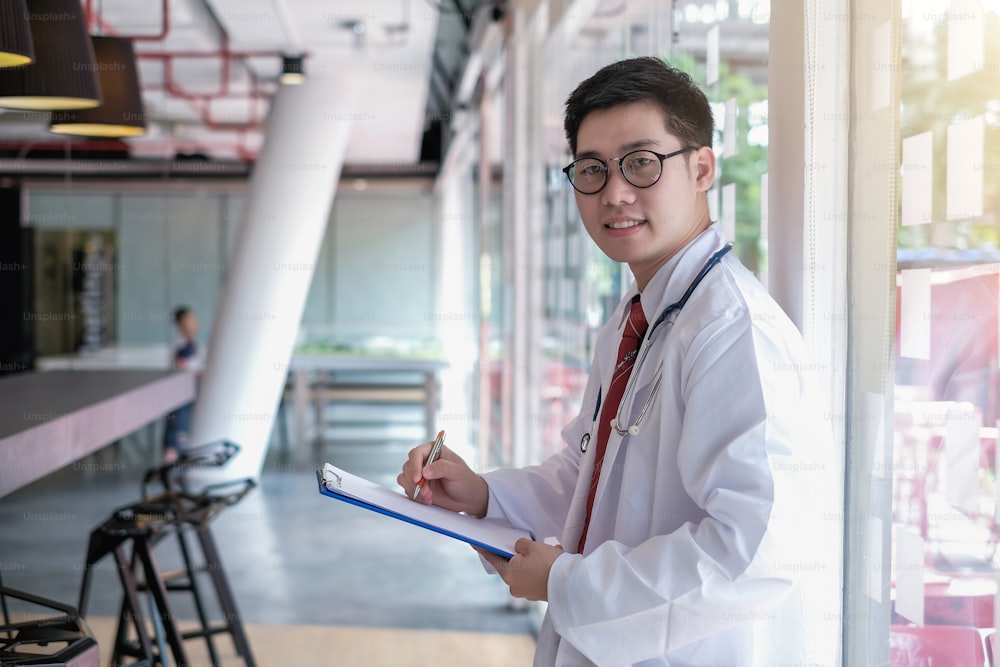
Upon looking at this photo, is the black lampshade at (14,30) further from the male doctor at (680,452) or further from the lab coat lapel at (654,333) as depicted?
the lab coat lapel at (654,333)

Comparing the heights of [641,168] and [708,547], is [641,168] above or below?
above

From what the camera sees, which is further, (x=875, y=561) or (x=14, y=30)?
(x=14, y=30)

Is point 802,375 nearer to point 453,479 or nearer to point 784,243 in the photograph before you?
point 784,243

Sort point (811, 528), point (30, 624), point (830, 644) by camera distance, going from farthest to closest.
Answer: point (30, 624)
point (830, 644)
point (811, 528)

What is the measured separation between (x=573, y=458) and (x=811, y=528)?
57cm

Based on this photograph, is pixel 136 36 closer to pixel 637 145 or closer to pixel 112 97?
pixel 112 97

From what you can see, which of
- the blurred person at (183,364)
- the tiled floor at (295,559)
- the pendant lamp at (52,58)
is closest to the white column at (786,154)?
the pendant lamp at (52,58)

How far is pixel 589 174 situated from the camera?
148cm

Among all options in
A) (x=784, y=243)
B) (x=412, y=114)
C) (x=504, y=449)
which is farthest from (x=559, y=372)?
(x=412, y=114)

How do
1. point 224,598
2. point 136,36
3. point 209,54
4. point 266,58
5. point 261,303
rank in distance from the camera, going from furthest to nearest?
point 266,58 → point 209,54 → point 261,303 → point 136,36 → point 224,598

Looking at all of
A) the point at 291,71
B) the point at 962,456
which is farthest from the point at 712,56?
the point at 291,71

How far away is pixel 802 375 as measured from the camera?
1.33m

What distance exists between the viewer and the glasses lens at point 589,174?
1.47 meters

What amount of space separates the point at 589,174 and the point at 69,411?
7.99ft
